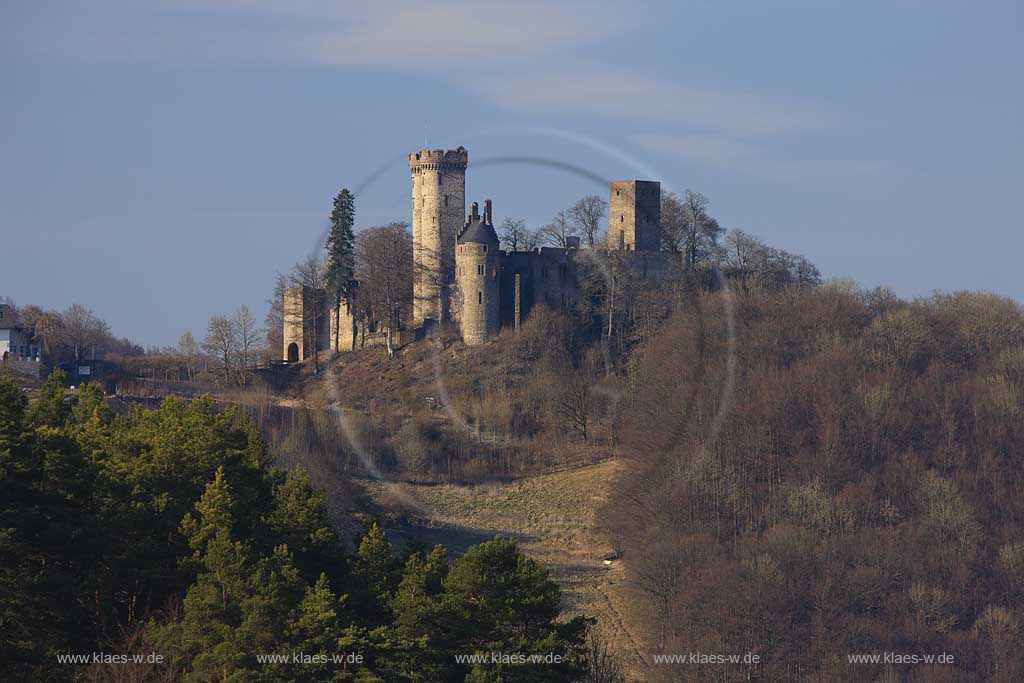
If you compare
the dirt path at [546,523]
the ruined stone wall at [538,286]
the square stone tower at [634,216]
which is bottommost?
the dirt path at [546,523]

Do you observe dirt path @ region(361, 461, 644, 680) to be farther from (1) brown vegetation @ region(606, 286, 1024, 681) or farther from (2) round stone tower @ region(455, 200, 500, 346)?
(2) round stone tower @ region(455, 200, 500, 346)

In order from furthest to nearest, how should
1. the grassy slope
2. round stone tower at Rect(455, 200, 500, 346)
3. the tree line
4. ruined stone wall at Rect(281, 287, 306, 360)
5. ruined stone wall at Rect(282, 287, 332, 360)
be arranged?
ruined stone wall at Rect(281, 287, 306, 360)
ruined stone wall at Rect(282, 287, 332, 360)
round stone tower at Rect(455, 200, 500, 346)
the grassy slope
the tree line

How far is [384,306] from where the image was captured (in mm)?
75438

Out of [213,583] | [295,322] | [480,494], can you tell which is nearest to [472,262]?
[295,322]

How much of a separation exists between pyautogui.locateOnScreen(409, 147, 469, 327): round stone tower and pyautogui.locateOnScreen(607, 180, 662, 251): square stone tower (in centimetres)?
657

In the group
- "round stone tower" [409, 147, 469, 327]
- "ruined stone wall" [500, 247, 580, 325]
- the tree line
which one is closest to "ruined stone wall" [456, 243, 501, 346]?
"ruined stone wall" [500, 247, 580, 325]

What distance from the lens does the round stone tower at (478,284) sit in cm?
7306

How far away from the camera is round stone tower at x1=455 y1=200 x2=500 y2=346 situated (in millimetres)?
73062

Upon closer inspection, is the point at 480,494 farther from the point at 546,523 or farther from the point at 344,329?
the point at 344,329

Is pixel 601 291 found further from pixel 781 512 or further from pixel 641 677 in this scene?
pixel 641 677

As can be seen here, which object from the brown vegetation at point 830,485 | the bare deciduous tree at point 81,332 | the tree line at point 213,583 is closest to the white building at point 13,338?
the bare deciduous tree at point 81,332

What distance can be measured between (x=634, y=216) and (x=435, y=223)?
28.3 ft

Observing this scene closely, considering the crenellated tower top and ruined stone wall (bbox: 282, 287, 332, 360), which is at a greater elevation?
the crenellated tower top

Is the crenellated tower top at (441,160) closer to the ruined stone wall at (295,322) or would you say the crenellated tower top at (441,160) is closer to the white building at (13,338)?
the ruined stone wall at (295,322)
